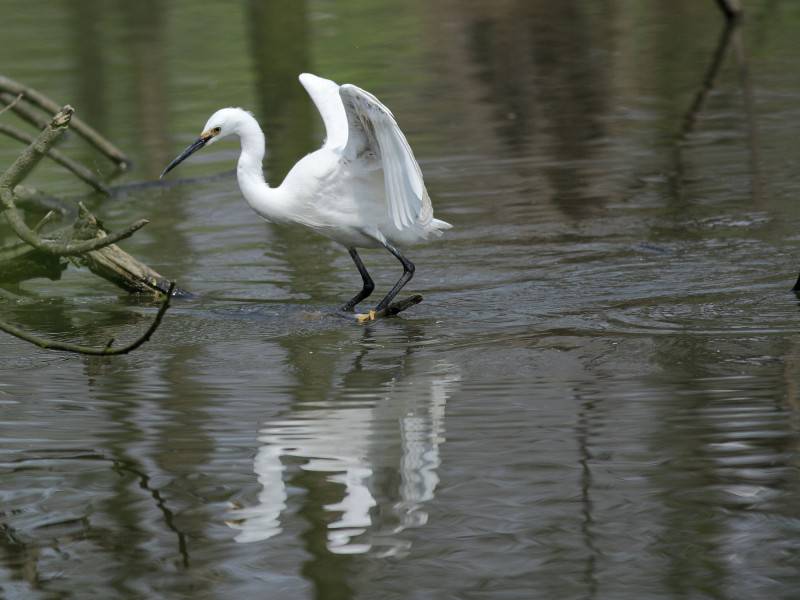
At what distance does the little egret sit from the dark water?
0.42m

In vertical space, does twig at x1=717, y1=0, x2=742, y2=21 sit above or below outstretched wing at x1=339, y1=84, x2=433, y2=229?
above

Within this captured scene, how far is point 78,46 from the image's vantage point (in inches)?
752

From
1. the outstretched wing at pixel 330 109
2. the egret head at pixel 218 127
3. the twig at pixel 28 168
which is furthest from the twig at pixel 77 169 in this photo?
the twig at pixel 28 168

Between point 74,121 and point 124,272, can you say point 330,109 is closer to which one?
point 124,272

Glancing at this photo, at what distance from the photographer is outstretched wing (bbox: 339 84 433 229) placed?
22.0ft

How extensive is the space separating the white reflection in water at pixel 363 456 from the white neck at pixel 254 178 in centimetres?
165

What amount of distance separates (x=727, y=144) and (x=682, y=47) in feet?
18.4

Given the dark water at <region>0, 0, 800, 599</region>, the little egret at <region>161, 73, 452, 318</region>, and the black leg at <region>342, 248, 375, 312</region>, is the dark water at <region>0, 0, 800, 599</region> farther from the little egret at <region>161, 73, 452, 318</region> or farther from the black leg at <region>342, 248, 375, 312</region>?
the little egret at <region>161, 73, 452, 318</region>

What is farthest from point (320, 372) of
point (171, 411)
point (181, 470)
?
point (181, 470)

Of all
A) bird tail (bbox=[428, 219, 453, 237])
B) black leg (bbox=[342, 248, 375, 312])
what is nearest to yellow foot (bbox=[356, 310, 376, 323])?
black leg (bbox=[342, 248, 375, 312])

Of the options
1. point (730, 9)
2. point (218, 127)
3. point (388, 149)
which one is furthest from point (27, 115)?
point (730, 9)

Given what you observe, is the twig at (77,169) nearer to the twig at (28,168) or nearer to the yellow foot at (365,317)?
the yellow foot at (365,317)

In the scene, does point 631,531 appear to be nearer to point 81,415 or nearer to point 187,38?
point 81,415

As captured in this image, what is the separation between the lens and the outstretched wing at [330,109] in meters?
7.60
